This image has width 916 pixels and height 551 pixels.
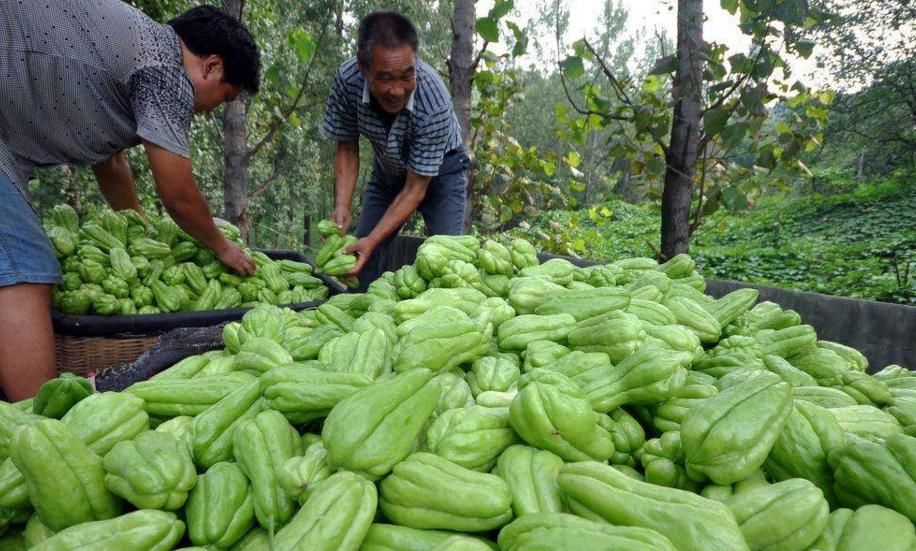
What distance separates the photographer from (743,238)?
62.4 ft

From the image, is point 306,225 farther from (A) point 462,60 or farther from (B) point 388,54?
(B) point 388,54

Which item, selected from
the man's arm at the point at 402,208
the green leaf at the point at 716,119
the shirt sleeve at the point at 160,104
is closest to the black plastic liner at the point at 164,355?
the shirt sleeve at the point at 160,104

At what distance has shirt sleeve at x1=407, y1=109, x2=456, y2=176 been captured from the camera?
456cm

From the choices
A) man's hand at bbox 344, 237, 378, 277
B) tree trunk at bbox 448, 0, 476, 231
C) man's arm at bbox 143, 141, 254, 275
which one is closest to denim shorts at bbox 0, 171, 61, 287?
man's arm at bbox 143, 141, 254, 275

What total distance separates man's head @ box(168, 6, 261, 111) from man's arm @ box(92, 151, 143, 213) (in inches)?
64.7

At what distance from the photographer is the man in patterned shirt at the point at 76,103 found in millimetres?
3135

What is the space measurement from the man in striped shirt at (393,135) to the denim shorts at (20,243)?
6.41 feet

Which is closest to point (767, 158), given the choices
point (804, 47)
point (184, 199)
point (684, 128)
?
point (804, 47)

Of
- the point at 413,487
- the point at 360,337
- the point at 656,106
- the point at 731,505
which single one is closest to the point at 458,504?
the point at 413,487

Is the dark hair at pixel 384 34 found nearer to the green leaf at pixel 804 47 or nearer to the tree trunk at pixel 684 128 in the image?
the tree trunk at pixel 684 128

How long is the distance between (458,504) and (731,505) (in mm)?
645

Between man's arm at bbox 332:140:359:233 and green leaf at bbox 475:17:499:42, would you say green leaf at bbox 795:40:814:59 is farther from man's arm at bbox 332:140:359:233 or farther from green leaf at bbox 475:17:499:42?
man's arm at bbox 332:140:359:233

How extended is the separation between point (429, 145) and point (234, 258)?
187 centimetres

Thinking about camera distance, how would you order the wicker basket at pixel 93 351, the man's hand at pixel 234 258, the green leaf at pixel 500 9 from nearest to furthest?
1. the wicker basket at pixel 93 351
2. the man's hand at pixel 234 258
3. the green leaf at pixel 500 9
